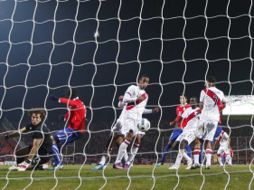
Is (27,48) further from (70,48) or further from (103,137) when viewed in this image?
(103,137)

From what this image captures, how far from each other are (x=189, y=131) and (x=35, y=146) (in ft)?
7.71

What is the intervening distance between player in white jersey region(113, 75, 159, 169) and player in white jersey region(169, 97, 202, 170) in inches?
25.6

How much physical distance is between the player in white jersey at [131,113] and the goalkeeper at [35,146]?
95 centimetres

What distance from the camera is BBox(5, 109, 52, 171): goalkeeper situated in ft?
19.7

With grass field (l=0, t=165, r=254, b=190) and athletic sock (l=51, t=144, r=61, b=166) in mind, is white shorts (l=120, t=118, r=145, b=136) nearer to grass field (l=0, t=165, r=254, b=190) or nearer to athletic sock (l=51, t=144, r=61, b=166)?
athletic sock (l=51, t=144, r=61, b=166)

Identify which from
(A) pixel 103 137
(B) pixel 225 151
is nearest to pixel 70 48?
(A) pixel 103 137

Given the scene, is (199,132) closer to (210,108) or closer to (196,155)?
(196,155)

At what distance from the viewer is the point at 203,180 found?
14.5 ft

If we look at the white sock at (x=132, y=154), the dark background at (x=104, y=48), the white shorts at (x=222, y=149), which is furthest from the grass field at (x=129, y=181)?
the dark background at (x=104, y=48)

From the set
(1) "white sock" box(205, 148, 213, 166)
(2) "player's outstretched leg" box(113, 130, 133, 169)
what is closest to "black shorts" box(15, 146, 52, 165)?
(2) "player's outstretched leg" box(113, 130, 133, 169)

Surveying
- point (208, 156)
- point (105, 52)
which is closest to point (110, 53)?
point (105, 52)

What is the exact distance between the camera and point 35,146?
596 centimetres

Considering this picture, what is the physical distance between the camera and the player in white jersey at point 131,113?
21.1ft

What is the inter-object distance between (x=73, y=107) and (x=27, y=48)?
25.3ft
